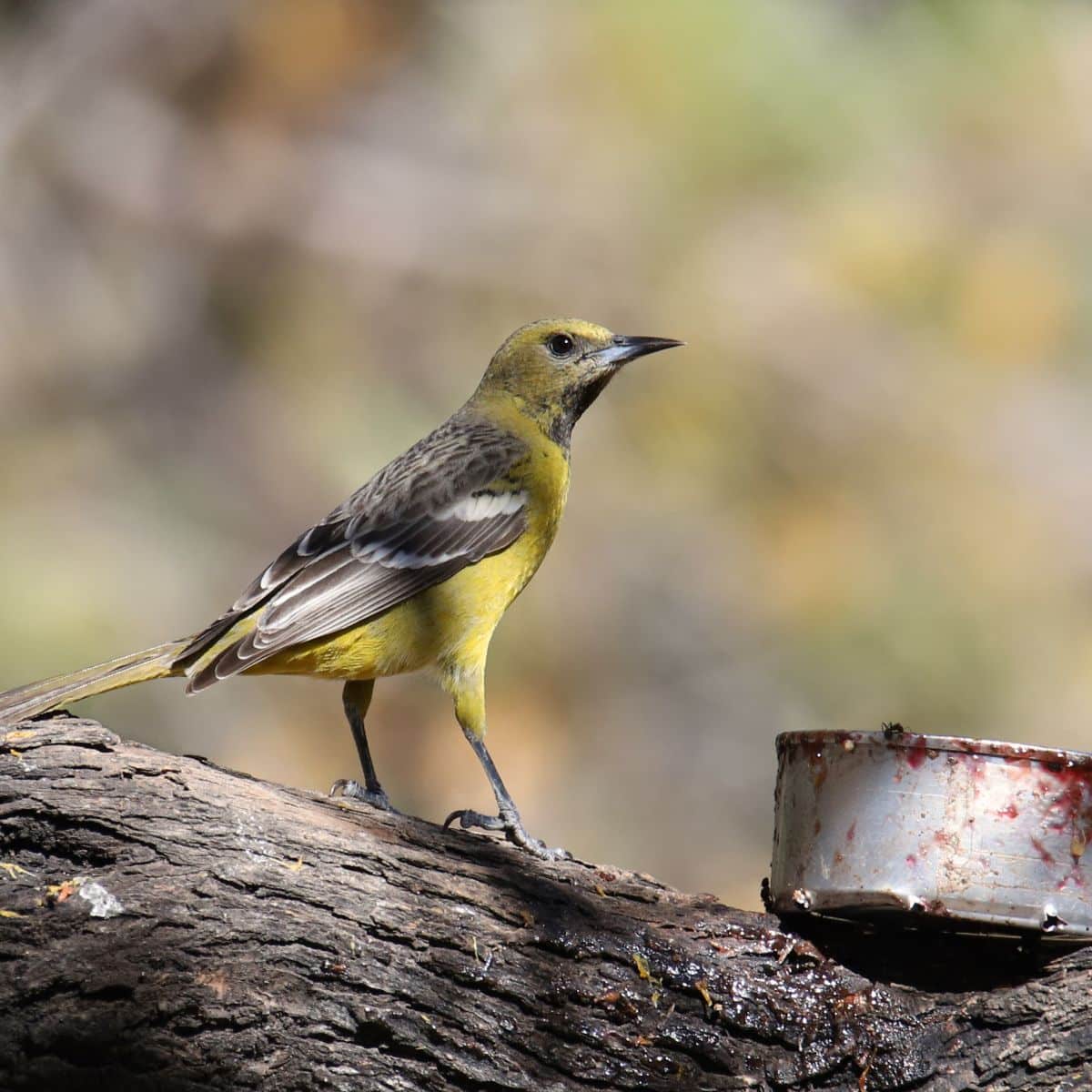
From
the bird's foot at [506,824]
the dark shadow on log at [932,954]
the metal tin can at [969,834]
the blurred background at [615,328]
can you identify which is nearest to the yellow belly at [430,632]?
the bird's foot at [506,824]

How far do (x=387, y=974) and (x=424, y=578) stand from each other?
71.6 inches

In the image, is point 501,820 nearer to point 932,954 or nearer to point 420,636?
point 420,636

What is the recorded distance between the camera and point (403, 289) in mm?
11547

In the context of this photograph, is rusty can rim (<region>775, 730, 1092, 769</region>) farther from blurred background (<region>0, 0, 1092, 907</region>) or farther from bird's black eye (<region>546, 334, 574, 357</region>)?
blurred background (<region>0, 0, 1092, 907</region>)

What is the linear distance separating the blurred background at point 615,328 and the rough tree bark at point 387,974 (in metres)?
5.94

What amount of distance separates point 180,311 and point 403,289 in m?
1.61

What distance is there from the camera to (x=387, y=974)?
3.52m

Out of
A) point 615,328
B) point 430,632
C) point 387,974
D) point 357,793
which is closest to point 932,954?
point 387,974

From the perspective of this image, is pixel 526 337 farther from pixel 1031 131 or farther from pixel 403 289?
pixel 1031 131

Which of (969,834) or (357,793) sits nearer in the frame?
(969,834)

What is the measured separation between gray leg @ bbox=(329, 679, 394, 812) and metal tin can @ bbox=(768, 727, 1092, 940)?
1.76 m

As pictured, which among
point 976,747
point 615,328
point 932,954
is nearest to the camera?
point 976,747

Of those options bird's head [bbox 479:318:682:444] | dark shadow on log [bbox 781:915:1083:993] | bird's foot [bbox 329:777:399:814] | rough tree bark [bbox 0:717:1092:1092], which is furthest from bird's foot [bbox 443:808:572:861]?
bird's head [bbox 479:318:682:444]

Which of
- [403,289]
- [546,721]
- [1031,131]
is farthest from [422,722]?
[1031,131]
